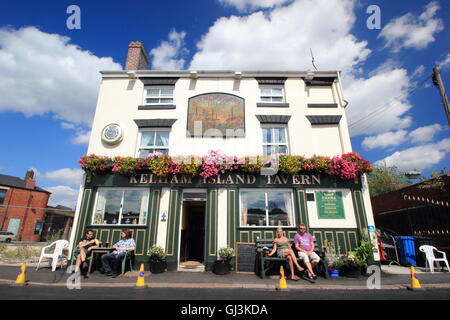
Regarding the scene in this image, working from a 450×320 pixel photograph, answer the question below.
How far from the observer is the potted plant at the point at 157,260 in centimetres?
774

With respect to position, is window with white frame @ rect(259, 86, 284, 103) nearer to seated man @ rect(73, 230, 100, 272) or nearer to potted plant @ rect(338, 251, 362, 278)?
potted plant @ rect(338, 251, 362, 278)

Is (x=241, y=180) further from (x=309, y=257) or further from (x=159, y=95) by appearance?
(x=159, y=95)

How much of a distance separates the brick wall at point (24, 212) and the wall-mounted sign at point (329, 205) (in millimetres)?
32896

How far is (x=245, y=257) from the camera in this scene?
8.05 metres

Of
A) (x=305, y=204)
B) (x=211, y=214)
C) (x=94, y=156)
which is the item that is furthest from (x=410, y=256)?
(x=94, y=156)

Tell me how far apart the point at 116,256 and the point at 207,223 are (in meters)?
3.35

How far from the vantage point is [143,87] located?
1130 centimetres

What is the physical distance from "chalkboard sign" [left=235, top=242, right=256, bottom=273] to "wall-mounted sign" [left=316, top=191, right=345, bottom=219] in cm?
319

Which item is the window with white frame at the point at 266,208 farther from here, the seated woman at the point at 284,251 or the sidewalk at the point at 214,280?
the sidewalk at the point at 214,280

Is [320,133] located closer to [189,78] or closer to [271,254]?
[271,254]

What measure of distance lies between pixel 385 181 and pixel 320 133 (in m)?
21.3

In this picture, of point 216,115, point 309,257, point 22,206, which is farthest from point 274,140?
point 22,206

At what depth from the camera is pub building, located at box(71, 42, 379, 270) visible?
28.7 feet

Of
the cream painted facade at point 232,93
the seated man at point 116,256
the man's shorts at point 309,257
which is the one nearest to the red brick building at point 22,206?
the cream painted facade at point 232,93
